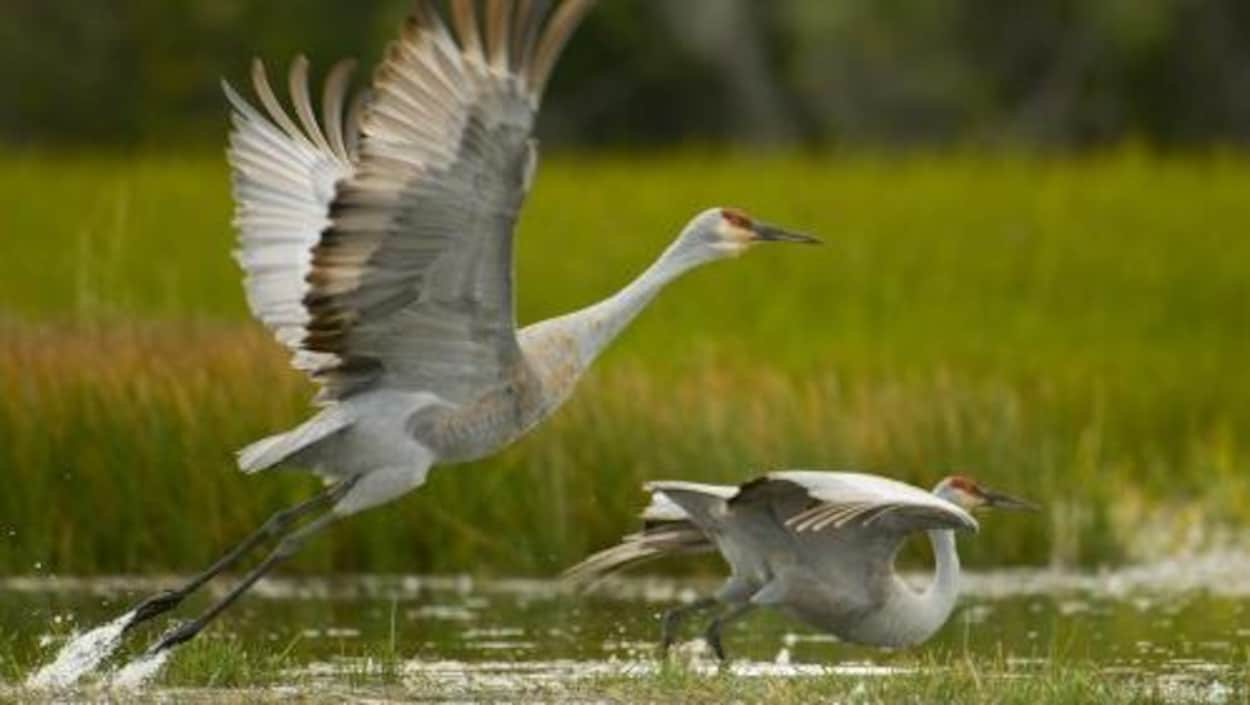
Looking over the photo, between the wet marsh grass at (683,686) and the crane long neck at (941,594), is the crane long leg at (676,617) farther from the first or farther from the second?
the crane long neck at (941,594)

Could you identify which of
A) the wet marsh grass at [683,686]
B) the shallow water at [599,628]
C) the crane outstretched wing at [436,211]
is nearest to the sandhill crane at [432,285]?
the crane outstretched wing at [436,211]

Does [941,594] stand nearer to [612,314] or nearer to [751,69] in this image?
[612,314]

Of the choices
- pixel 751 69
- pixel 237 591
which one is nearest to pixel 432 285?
pixel 237 591

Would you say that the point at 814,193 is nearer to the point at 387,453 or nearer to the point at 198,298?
the point at 198,298

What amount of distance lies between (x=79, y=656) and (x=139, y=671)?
23 centimetres

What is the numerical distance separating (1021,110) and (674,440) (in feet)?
86.6

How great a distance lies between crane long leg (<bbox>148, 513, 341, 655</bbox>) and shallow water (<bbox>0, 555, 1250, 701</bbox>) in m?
0.18

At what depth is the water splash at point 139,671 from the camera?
10.2 meters

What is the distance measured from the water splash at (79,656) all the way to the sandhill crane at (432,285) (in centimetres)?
10

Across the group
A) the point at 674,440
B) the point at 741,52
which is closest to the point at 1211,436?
the point at 674,440

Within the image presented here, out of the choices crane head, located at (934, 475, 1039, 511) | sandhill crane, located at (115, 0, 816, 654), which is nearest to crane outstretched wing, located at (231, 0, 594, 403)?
sandhill crane, located at (115, 0, 816, 654)

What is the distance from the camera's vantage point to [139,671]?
34.0ft

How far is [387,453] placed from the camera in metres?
11.0

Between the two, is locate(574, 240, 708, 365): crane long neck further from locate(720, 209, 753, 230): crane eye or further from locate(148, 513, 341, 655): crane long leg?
locate(148, 513, 341, 655): crane long leg
